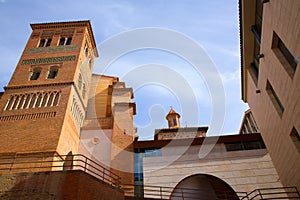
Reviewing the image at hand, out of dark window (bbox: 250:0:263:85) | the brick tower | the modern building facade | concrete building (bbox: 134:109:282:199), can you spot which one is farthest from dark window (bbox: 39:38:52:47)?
dark window (bbox: 250:0:263:85)

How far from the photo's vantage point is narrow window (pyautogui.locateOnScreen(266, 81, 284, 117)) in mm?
9794

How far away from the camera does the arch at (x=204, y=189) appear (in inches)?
516

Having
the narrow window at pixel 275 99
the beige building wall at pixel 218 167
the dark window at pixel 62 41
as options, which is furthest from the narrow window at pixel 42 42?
the narrow window at pixel 275 99

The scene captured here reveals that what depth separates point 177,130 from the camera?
1891 cm

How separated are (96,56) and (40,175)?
20.9 meters

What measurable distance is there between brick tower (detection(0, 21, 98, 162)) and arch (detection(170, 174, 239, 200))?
7709mm

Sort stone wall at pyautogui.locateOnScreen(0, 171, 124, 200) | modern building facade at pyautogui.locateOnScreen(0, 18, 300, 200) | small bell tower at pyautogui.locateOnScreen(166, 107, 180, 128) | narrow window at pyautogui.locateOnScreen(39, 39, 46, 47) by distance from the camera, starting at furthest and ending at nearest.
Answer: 1. small bell tower at pyautogui.locateOnScreen(166, 107, 180, 128)
2. narrow window at pyautogui.locateOnScreen(39, 39, 46, 47)
3. modern building facade at pyautogui.locateOnScreen(0, 18, 300, 200)
4. stone wall at pyautogui.locateOnScreen(0, 171, 124, 200)

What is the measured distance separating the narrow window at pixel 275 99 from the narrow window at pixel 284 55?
203 cm

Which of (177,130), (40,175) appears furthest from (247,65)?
(40,175)

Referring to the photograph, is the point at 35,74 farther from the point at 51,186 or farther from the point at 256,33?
the point at 256,33

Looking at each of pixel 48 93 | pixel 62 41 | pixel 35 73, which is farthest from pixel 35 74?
pixel 62 41

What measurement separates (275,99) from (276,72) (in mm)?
1780

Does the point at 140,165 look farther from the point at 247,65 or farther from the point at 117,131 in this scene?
the point at 247,65

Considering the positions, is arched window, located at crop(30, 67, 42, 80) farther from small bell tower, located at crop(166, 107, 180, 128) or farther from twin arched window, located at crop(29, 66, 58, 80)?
small bell tower, located at crop(166, 107, 180, 128)
